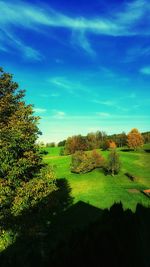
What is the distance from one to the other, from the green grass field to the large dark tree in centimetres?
939

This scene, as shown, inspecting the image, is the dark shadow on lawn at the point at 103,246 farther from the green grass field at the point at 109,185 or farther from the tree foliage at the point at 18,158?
the green grass field at the point at 109,185

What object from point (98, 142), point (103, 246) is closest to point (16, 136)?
point (103, 246)

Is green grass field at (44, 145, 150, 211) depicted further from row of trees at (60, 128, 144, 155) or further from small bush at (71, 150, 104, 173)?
row of trees at (60, 128, 144, 155)

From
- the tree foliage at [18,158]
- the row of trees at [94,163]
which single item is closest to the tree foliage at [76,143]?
the row of trees at [94,163]

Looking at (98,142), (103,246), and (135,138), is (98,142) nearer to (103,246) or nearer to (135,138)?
Result: (135,138)

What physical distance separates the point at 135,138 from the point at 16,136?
96.9 metres

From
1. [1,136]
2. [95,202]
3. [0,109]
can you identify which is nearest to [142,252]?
[1,136]

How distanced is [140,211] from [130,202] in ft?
98.7

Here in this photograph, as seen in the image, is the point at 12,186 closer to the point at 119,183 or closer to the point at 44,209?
the point at 44,209

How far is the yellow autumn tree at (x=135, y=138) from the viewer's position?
111 m

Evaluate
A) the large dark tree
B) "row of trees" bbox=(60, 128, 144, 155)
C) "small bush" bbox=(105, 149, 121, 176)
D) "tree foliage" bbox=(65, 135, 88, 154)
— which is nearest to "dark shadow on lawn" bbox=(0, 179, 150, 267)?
the large dark tree

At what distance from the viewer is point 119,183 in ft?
198

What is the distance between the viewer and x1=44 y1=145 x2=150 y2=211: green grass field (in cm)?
4350

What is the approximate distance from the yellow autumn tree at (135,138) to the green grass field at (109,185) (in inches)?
893
